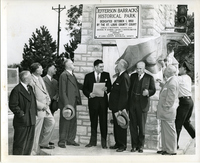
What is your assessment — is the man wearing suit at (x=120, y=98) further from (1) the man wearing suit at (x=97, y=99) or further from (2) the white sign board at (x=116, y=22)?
(2) the white sign board at (x=116, y=22)

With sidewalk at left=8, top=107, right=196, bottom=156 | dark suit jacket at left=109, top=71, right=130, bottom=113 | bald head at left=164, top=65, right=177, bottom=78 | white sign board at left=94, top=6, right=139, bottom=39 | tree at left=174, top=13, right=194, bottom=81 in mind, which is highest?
white sign board at left=94, top=6, right=139, bottom=39

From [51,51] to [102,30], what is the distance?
2.73ft

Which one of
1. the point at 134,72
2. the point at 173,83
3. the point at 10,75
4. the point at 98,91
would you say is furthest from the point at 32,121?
the point at 173,83

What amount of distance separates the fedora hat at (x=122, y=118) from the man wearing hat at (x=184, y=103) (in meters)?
0.74

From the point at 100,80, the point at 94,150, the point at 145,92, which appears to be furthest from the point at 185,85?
the point at 94,150

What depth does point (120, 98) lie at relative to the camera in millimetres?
4707

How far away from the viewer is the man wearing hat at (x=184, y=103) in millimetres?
4664

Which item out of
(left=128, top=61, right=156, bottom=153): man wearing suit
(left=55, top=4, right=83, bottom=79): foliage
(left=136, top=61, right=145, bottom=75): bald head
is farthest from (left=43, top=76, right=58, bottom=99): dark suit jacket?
(left=136, top=61, right=145, bottom=75): bald head

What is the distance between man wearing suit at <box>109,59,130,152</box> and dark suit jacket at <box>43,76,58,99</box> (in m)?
0.84

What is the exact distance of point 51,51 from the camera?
187 inches

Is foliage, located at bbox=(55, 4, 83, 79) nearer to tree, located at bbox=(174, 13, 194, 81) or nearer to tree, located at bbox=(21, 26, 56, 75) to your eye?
tree, located at bbox=(21, 26, 56, 75)

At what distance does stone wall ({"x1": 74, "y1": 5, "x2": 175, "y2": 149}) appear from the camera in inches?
185

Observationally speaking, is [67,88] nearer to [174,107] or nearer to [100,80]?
[100,80]

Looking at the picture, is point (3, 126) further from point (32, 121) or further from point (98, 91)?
point (98, 91)
